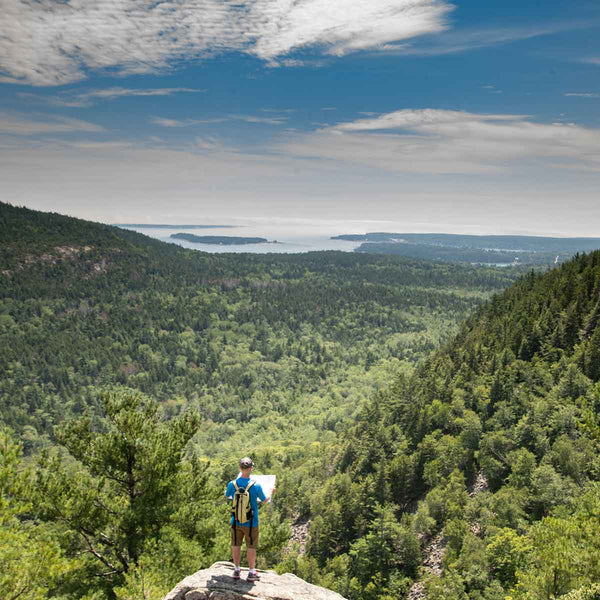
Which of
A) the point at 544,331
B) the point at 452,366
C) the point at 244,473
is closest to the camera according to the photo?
the point at 244,473

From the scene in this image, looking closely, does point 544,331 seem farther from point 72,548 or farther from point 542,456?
point 72,548

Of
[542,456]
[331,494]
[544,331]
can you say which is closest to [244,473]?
[542,456]

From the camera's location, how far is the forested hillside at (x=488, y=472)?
1362 inches

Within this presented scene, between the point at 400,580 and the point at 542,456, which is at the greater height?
the point at 542,456

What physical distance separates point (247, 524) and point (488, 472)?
2116 inches

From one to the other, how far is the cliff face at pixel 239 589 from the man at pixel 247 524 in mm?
384

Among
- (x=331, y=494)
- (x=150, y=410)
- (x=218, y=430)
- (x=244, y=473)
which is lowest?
(x=218, y=430)

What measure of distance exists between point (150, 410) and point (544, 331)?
Result: 82.8 m

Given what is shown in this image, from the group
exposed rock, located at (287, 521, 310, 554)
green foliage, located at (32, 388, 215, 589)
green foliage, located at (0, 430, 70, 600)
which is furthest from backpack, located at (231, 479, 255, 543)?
exposed rock, located at (287, 521, 310, 554)

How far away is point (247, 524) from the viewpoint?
12.9 m

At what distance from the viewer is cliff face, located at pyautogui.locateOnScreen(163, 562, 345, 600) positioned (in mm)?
12398

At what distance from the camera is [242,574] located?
44.4 feet

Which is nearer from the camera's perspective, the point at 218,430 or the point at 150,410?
the point at 150,410

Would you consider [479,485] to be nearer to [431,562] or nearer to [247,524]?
[431,562]
